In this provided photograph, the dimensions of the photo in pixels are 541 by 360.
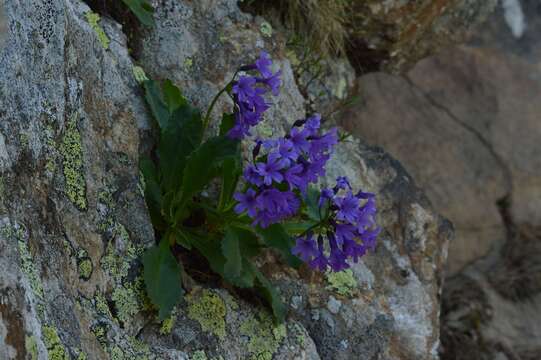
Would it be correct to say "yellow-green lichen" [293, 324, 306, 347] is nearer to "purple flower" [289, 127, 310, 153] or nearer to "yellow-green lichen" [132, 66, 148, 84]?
"purple flower" [289, 127, 310, 153]

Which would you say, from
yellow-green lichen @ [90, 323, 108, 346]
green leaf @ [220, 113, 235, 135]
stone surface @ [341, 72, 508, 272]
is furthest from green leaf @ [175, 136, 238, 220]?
stone surface @ [341, 72, 508, 272]

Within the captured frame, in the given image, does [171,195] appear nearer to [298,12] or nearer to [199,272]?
[199,272]

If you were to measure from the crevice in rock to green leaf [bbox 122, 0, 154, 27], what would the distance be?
90mm

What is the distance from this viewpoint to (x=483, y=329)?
14.5 ft

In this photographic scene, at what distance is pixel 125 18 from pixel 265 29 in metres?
0.65

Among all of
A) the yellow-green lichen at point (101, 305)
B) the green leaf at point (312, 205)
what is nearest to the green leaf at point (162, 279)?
the yellow-green lichen at point (101, 305)

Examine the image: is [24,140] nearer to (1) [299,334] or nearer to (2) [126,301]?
(2) [126,301]

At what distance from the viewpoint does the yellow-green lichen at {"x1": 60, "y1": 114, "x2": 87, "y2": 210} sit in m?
2.37

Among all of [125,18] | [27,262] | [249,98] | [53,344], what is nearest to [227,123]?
[249,98]

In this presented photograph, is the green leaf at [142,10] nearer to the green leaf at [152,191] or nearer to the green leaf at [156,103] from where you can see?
the green leaf at [156,103]

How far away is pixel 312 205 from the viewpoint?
2.79 meters

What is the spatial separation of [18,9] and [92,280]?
2.64 ft

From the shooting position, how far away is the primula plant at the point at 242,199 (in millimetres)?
2477

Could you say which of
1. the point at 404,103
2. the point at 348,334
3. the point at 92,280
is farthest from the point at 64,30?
the point at 404,103
